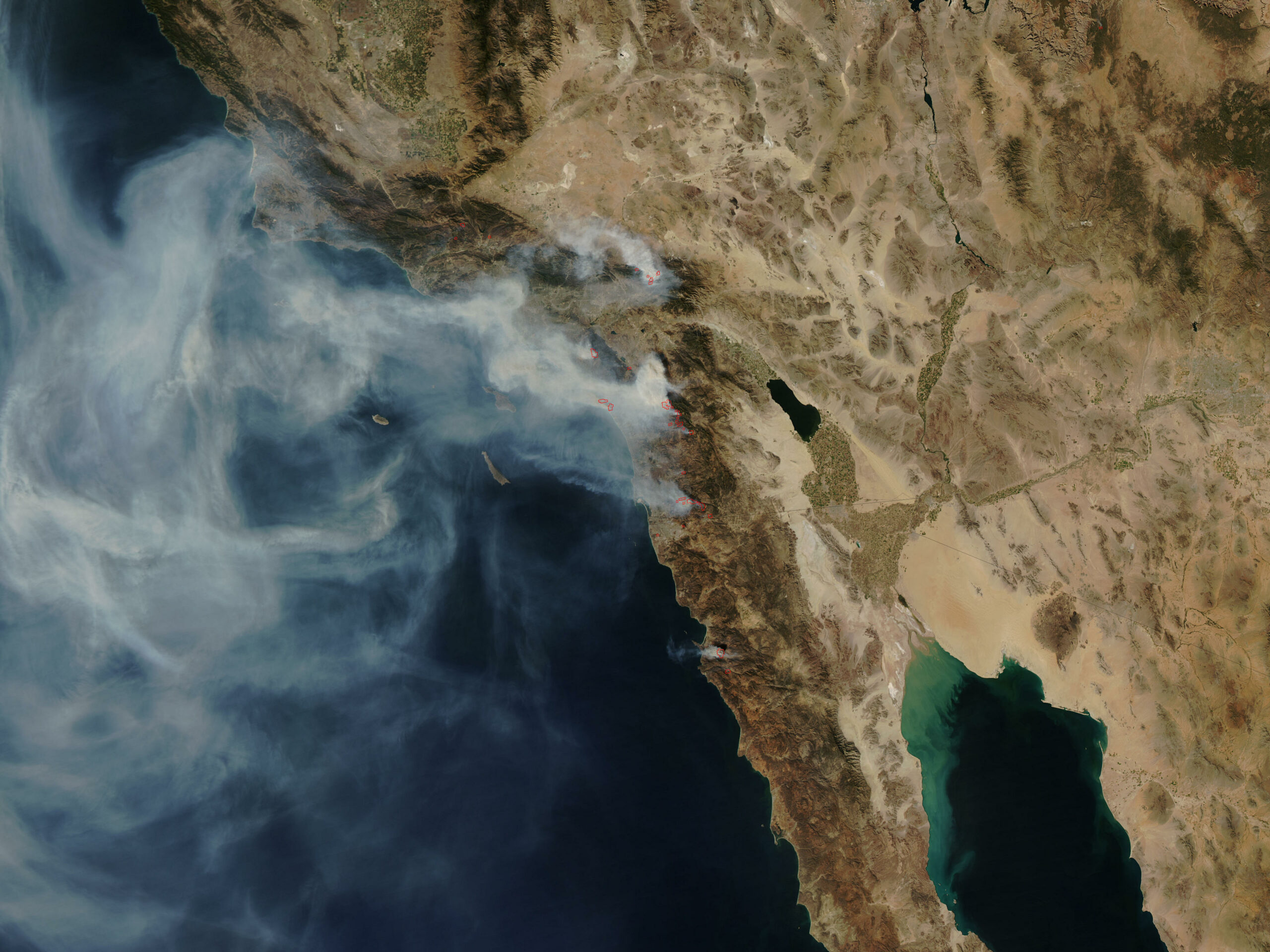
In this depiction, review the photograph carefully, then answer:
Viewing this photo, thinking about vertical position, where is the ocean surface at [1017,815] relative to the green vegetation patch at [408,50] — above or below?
below

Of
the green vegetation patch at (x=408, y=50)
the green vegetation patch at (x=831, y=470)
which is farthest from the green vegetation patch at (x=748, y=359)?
the green vegetation patch at (x=408, y=50)

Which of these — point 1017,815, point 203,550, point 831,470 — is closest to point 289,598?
point 203,550

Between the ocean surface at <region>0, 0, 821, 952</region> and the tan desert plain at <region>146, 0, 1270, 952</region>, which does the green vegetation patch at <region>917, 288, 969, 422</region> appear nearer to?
the tan desert plain at <region>146, 0, 1270, 952</region>

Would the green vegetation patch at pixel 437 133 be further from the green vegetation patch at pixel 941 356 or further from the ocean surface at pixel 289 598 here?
the green vegetation patch at pixel 941 356

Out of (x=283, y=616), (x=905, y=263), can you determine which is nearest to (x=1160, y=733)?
(x=905, y=263)

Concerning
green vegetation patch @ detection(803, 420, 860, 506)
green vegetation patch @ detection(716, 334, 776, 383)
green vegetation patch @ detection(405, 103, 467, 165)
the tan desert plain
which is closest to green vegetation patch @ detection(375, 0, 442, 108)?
the tan desert plain

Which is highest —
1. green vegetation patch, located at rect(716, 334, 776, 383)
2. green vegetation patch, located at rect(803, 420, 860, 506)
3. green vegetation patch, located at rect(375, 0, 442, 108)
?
green vegetation patch, located at rect(375, 0, 442, 108)

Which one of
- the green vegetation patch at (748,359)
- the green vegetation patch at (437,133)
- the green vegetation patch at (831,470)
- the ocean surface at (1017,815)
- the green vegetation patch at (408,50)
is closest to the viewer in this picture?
the green vegetation patch at (408,50)
